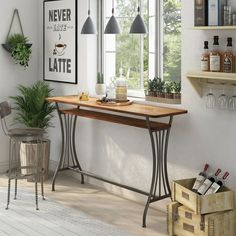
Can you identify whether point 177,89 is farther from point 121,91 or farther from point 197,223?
point 197,223

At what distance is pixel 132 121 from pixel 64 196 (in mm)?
1077

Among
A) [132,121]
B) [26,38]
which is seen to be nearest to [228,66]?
[132,121]

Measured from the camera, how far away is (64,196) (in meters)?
4.97

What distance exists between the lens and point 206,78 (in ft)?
12.7

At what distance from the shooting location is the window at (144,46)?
4598 millimetres

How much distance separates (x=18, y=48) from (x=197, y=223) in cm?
289

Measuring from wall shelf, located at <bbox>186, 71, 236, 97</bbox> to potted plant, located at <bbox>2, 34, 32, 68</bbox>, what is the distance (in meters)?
2.30

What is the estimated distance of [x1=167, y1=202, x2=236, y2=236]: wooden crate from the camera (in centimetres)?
366

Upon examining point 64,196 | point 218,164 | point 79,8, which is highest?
point 79,8

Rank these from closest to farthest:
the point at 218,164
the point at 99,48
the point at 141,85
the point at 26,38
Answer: the point at 218,164 → the point at 141,85 → the point at 99,48 → the point at 26,38

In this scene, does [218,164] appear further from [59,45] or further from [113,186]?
[59,45]

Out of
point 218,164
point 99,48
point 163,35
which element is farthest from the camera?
point 99,48

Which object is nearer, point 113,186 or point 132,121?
point 132,121

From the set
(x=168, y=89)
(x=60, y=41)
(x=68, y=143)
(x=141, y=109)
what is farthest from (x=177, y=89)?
(x=60, y=41)
